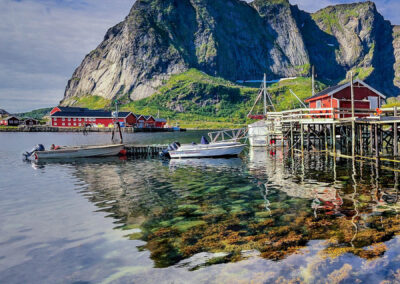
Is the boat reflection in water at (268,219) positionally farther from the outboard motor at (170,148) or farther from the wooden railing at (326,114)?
the outboard motor at (170,148)

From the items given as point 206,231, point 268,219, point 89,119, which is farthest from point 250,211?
point 89,119

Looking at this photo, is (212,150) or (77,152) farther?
(77,152)

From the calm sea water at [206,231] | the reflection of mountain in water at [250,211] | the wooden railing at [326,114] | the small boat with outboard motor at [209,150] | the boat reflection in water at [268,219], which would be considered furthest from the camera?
the small boat with outboard motor at [209,150]

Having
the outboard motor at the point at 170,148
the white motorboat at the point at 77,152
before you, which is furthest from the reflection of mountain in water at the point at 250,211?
the white motorboat at the point at 77,152

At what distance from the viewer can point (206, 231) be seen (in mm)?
11977

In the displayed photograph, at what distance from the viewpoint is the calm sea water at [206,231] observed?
8.79 metres

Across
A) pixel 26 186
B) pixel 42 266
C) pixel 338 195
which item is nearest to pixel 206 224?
pixel 42 266

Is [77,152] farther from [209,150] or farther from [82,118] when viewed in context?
[82,118]

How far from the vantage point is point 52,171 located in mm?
31344

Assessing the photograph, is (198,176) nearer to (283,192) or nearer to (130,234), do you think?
(283,192)

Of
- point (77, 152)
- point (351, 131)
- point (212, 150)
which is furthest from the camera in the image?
point (77, 152)

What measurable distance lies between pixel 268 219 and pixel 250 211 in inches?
58.8

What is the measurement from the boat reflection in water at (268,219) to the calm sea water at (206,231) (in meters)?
0.04

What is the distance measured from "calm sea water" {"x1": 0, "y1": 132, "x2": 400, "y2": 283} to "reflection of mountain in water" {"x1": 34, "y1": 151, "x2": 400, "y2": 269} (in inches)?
2.1
